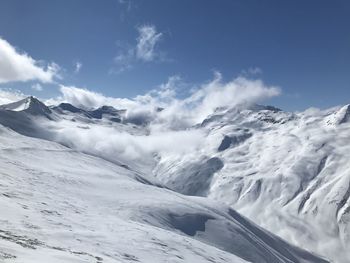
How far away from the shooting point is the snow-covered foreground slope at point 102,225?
138 ft

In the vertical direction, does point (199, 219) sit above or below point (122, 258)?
above

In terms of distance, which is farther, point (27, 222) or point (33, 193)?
point (33, 193)

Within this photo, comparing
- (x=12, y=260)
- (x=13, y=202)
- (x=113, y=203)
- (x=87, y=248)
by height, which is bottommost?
(x=12, y=260)

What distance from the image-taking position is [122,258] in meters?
47.5

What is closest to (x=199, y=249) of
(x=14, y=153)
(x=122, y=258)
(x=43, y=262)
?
(x=122, y=258)

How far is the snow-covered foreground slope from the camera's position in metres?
42.1

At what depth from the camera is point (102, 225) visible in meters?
66.2

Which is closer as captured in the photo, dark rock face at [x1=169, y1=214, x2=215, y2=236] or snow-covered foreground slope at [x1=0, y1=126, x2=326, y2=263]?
snow-covered foreground slope at [x1=0, y1=126, x2=326, y2=263]

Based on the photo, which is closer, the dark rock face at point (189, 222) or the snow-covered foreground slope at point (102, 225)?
the snow-covered foreground slope at point (102, 225)

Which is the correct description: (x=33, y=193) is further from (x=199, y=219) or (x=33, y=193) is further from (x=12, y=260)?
(x=199, y=219)

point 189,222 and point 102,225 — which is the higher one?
point 189,222

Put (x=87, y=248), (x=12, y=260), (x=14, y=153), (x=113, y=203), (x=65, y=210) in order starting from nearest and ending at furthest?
(x=12, y=260) < (x=87, y=248) < (x=65, y=210) < (x=113, y=203) < (x=14, y=153)

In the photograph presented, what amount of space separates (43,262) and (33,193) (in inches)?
1998

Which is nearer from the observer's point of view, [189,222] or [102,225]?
[102,225]
